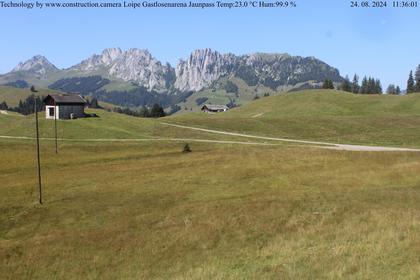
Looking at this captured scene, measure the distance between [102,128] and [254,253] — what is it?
90426mm

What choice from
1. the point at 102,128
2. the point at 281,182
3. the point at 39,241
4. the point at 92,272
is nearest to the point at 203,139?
the point at 102,128

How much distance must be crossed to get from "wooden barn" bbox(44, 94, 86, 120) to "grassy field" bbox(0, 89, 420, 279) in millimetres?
46084

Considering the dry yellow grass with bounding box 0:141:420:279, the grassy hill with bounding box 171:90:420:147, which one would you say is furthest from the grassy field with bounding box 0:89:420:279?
the grassy hill with bounding box 171:90:420:147

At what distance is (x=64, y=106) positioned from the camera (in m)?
124

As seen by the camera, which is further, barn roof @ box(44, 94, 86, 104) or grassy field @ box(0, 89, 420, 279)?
barn roof @ box(44, 94, 86, 104)

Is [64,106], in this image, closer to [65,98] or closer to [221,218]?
[65,98]

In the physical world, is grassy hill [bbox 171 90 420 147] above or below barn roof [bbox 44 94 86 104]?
below

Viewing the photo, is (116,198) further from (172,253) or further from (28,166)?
(28,166)

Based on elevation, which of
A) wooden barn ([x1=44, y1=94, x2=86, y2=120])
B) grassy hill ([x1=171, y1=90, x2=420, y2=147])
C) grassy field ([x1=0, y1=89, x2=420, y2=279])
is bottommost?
grassy field ([x1=0, y1=89, x2=420, y2=279])

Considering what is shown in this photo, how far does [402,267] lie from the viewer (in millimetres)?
21938

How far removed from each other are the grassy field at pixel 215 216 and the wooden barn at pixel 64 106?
4608 centimetres

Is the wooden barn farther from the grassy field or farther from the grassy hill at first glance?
the grassy field

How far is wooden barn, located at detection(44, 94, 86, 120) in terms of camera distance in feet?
402

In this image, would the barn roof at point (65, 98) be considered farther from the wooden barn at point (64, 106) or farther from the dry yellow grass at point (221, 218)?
the dry yellow grass at point (221, 218)
